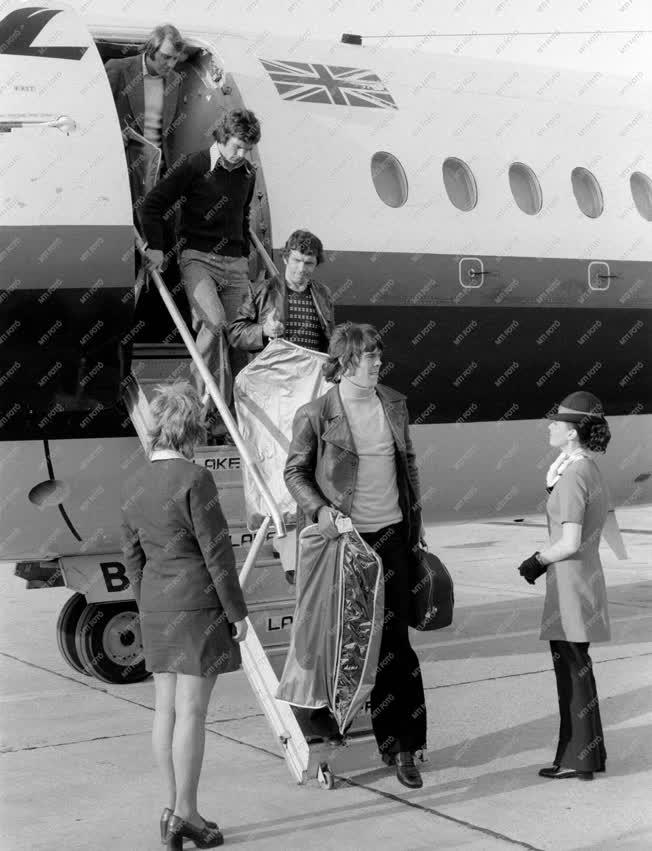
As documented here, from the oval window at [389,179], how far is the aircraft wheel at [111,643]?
10.8 ft

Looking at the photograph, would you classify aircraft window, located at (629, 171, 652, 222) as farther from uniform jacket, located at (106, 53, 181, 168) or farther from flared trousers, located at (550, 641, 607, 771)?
flared trousers, located at (550, 641, 607, 771)

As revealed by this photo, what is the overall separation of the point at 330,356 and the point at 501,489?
146 inches

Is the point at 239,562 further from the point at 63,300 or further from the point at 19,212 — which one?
the point at 19,212

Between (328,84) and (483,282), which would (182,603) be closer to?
(483,282)

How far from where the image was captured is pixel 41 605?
11883 mm

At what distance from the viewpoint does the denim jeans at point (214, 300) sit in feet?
23.3

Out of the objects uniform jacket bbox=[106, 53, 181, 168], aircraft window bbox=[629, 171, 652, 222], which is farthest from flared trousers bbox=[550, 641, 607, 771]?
aircraft window bbox=[629, 171, 652, 222]

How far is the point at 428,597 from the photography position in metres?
5.81

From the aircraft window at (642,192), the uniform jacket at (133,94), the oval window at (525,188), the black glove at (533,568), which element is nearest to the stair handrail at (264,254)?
the uniform jacket at (133,94)

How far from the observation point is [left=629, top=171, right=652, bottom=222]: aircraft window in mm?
10086

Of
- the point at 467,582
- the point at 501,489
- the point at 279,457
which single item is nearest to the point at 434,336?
the point at 501,489

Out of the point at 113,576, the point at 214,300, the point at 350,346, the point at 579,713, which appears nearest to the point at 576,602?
the point at 579,713

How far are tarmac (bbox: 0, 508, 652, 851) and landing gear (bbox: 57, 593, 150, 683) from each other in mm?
139

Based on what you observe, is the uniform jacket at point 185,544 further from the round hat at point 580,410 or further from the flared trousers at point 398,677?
the round hat at point 580,410
